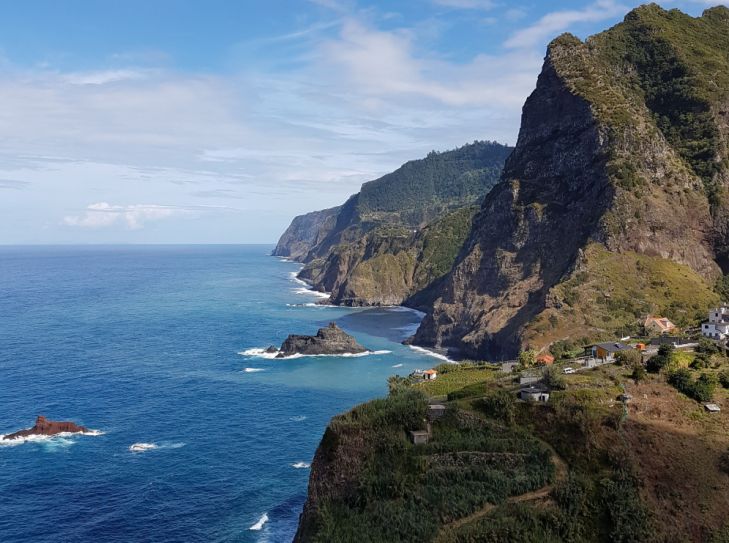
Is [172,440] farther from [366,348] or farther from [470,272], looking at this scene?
[470,272]

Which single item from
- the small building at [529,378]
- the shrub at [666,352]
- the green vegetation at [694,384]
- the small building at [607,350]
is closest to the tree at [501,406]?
the small building at [529,378]

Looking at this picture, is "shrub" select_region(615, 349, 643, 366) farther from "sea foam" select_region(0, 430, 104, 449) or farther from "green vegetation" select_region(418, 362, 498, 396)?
"sea foam" select_region(0, 430, 104, 449)

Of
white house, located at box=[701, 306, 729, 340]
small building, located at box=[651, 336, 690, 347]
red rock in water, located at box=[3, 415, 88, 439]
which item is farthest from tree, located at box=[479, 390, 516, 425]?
red rock in water, located at box=[3, 415, 88, 439]

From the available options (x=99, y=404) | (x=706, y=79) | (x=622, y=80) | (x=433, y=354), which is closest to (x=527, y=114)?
(x=622, y=80)

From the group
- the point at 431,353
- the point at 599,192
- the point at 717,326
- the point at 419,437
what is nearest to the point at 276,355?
the point at 431,353

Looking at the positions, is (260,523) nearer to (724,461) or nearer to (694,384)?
(724,461)

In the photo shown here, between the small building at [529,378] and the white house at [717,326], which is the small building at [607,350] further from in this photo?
the white house at [717,326]

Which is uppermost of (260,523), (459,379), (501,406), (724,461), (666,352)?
(666,352)
